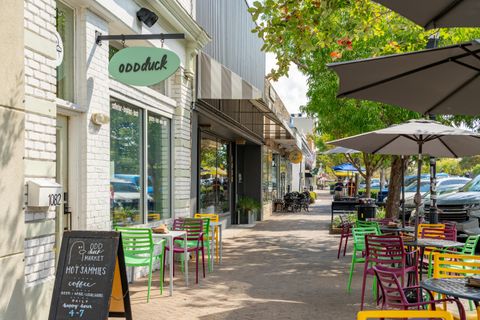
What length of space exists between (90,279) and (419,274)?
16.3 feet

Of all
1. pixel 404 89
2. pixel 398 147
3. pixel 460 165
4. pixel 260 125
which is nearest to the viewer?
pixel 404 89

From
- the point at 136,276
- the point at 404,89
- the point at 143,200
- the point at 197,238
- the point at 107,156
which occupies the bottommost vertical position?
the point at 136,276

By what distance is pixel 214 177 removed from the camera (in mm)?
16703

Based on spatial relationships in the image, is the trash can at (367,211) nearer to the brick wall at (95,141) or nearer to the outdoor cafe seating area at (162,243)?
the outdoor cafe seating area at (162,243)

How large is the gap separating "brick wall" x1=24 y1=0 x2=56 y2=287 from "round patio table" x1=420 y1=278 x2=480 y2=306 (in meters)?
3.87

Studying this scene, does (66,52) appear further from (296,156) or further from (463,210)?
(296,156)

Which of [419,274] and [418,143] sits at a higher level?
[418,143]

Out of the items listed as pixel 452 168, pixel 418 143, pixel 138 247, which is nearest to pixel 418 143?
pixel 418 143

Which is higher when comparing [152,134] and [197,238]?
[152,134]

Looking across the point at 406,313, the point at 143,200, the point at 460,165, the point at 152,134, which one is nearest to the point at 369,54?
the point at 152,134

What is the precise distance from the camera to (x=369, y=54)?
12.7 meters

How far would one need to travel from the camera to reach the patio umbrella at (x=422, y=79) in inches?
162

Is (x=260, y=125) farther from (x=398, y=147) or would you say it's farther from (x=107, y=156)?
(x=107, y=156)

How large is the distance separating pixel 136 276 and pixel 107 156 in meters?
2.41
